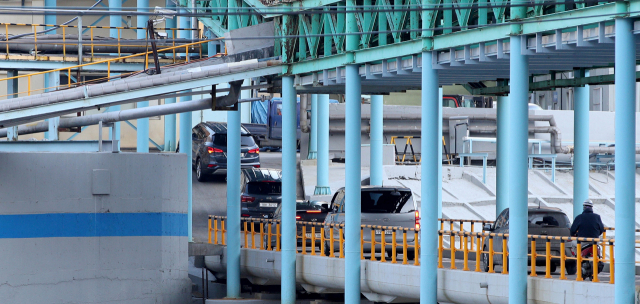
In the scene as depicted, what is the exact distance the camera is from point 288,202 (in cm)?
2131

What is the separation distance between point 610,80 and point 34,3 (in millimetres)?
32099

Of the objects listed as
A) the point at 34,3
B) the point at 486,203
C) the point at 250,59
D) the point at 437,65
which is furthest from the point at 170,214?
the point at 34,3

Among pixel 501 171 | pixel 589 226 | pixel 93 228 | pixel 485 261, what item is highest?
pixel 501 171

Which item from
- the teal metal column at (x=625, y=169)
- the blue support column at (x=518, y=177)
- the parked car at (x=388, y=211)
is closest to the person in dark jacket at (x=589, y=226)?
the blue support column at (x=518, y=177)

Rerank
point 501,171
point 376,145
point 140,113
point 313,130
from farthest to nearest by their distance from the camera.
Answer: point 313,130 < point 376,145 < point 501,171 < point 140,113

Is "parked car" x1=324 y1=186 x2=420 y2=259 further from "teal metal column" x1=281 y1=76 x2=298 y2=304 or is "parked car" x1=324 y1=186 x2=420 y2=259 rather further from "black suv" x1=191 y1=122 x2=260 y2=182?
"black suv" x1=191 y1=122 x2=260 y2=182

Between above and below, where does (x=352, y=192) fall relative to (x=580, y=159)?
below

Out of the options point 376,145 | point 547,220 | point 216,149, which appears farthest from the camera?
point 216,149

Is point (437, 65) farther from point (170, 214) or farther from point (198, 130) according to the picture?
point (198, 130)

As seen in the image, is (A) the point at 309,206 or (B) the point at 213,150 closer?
(A) the point at 309,206

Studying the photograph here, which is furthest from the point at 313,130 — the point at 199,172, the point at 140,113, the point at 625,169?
the point at 625,169

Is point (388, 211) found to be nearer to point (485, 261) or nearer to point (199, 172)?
point (485, 261)

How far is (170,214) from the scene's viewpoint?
22938 millimetres

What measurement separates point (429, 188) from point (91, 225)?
9.07 m
